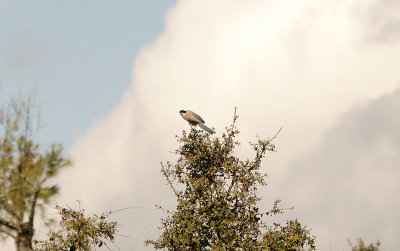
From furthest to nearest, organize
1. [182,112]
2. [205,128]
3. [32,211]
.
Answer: [182,112]
[205,128]
[32,211]

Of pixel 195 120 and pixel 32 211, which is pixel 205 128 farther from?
pixel 32 211

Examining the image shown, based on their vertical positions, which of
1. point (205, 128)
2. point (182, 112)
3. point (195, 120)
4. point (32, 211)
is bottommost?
point (32, 211)

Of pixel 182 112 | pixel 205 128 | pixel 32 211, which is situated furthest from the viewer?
pixel 182 112

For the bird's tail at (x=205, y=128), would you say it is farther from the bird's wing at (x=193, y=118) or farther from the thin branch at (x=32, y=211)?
the thin branch at (x=32, y=211)

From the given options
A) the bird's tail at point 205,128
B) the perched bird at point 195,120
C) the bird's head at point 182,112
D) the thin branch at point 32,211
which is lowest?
the thin branch at point 32,211

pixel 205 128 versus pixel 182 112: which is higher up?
pixel 182 112

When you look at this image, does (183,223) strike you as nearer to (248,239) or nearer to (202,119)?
(248,239)

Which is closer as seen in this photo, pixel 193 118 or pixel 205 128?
pixel 205 128

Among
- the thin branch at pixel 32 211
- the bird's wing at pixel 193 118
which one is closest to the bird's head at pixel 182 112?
the bird's wing at pixel 193 118

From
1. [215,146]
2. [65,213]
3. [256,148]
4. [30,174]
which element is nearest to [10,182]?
[30,174]

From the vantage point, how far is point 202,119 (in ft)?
95.0

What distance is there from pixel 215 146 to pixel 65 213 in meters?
7.69

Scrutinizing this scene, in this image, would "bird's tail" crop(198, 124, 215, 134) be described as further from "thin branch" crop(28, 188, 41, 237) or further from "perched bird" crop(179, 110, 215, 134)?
"thin branch" crop(28, 188, 41, 237)

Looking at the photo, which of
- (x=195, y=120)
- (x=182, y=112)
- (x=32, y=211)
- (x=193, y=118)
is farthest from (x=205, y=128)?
(x=32, y=211)
